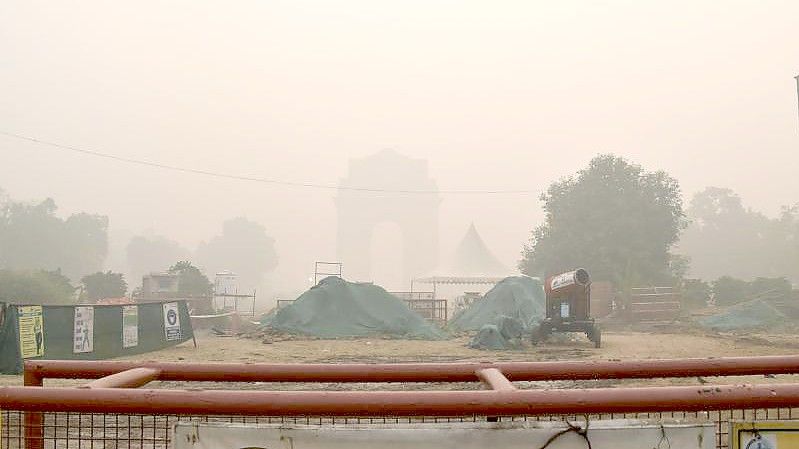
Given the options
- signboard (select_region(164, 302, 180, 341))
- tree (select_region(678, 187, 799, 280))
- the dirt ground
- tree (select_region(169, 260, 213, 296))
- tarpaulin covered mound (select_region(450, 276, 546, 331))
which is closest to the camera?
the dirt ground

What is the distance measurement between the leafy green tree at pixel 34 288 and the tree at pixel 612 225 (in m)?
29.5

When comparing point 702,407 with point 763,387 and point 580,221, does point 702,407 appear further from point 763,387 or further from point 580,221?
point 580,221

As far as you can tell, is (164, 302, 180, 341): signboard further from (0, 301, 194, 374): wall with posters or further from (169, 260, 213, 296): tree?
(169, 260, 213, 296): tree

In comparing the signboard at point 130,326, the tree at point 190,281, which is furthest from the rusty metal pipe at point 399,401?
the tree at point 190,281

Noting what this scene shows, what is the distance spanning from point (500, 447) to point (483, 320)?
29.4 m

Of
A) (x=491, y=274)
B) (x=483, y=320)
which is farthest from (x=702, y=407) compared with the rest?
(x=491, y=274)

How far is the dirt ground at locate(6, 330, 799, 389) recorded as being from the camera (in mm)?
18477

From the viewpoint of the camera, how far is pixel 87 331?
56.9 feet

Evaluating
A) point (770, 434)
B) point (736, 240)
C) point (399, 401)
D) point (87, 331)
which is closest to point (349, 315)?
point (87, 331)

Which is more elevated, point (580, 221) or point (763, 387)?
point (580, 221)

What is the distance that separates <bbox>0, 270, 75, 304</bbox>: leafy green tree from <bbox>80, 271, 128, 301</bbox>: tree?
4.37 feet

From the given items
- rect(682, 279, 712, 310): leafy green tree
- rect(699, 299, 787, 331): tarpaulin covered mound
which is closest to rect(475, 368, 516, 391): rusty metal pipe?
rect(699, 299, 787, 331): tarpaulin covered mound

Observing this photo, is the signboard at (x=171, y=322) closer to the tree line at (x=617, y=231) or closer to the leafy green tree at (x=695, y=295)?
the tree line at (x=617, y=231)

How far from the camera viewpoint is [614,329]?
3219cm
